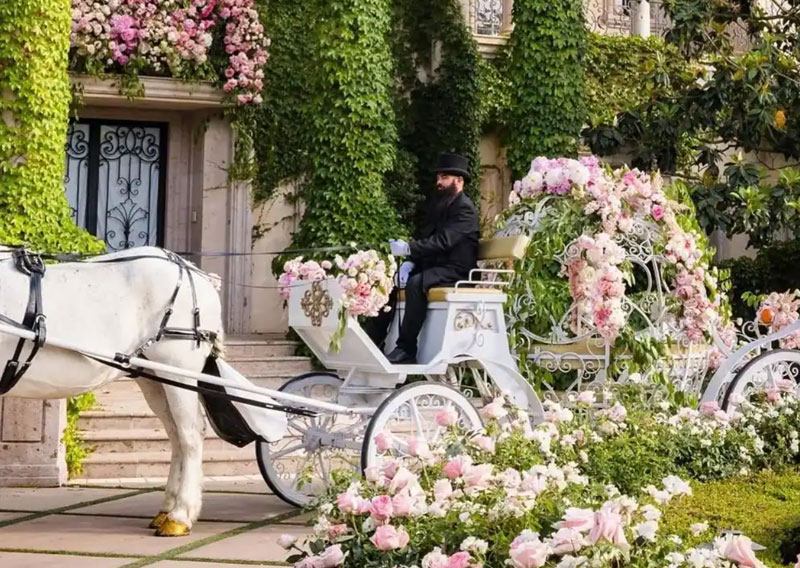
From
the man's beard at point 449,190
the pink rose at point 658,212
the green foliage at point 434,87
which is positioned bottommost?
the pink rose at point 658,212

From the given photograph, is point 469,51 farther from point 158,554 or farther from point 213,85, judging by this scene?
point 158,554

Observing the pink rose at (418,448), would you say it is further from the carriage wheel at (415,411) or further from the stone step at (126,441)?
the stone step at (126,441)

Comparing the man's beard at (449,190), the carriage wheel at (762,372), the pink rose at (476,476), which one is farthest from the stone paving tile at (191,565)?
the carriage wheel at (762,372)

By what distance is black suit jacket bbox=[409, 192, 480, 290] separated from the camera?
8065 millimetres

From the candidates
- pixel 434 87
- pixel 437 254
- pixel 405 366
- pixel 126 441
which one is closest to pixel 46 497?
pixel 126 441

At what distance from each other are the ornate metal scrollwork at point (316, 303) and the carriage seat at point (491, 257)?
0.71 meters

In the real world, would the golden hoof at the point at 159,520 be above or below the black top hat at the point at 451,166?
below

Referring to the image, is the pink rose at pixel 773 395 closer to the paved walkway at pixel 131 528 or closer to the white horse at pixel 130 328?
the paved walkway at pixel 131 528

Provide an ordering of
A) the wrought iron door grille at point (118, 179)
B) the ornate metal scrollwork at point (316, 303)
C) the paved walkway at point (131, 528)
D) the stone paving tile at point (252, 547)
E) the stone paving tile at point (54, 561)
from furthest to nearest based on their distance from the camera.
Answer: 1. the wrought iron door grille at point (118, 179)
2. the ornate metal scrollwork at point (316, 303)
3. the stone paving tile at point (252, 547)
4. the paved walkway at point (131, 528)
5. the stone paving tile at point (54, 561)

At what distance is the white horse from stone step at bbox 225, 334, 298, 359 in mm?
6128

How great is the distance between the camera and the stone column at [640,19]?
59.7 feet

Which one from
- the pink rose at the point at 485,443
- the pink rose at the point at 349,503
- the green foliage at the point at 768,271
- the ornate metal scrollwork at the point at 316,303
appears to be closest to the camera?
the pink rose at the point at 349,503

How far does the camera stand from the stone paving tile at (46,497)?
8.12m

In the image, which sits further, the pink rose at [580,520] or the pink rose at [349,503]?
the pink rose at [349,503]
